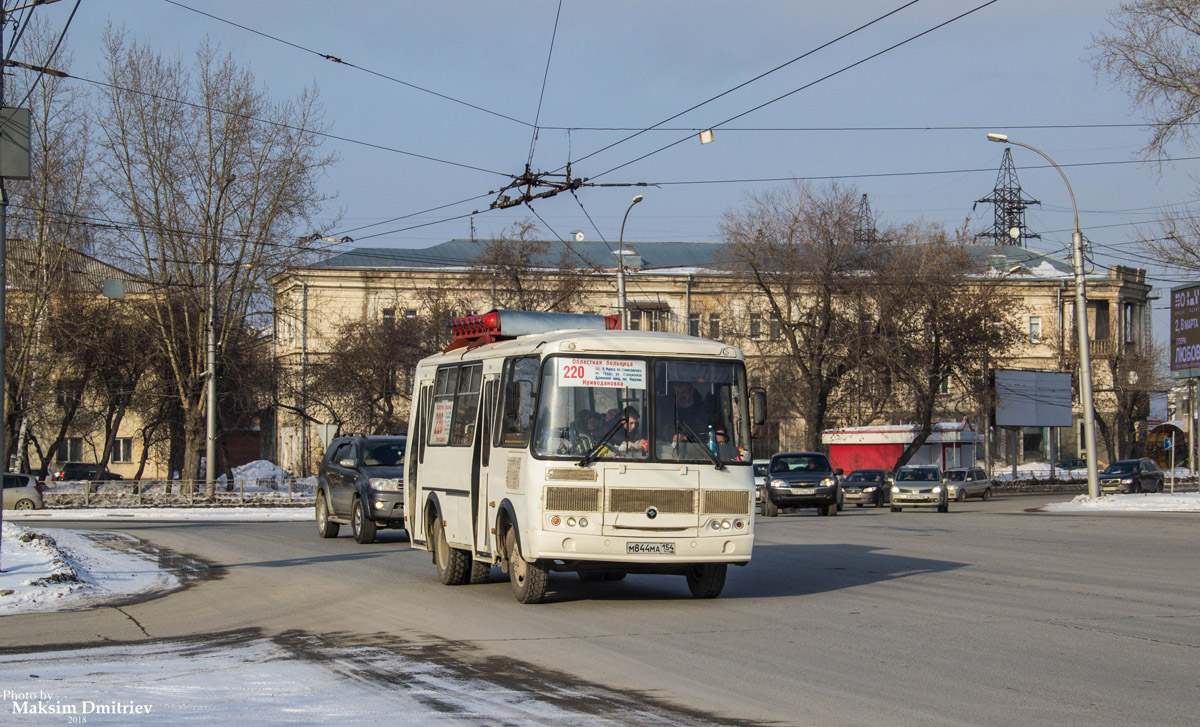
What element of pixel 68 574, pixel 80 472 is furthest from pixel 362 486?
pixel 80 472

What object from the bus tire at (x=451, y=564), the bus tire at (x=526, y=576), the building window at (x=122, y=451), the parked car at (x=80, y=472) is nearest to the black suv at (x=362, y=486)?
the bus tire at (x=451, y=564)

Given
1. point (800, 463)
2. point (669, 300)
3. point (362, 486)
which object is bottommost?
point (362, 486)

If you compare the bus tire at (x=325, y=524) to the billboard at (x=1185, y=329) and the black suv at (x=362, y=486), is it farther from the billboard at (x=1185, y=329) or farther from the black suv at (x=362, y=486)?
the billboard at (x=1185, y=329)

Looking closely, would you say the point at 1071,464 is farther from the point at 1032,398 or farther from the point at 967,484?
the point at 967,484

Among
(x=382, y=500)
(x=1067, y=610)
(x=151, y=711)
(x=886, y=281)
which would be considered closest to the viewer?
(x=151, y=711)

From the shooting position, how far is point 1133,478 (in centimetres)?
5078

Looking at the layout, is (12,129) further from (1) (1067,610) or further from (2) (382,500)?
(1) (1067,610)

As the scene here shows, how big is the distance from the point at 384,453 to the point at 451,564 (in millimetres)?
8289

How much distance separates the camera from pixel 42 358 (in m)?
50.5

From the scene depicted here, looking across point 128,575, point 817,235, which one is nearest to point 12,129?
point 128,575

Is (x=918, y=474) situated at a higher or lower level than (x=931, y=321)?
lower

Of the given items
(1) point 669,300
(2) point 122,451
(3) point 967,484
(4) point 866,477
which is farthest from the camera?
(2) point 122,451

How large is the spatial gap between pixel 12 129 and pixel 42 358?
39604 millimetres

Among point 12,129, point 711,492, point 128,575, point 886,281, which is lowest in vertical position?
point 128,575
